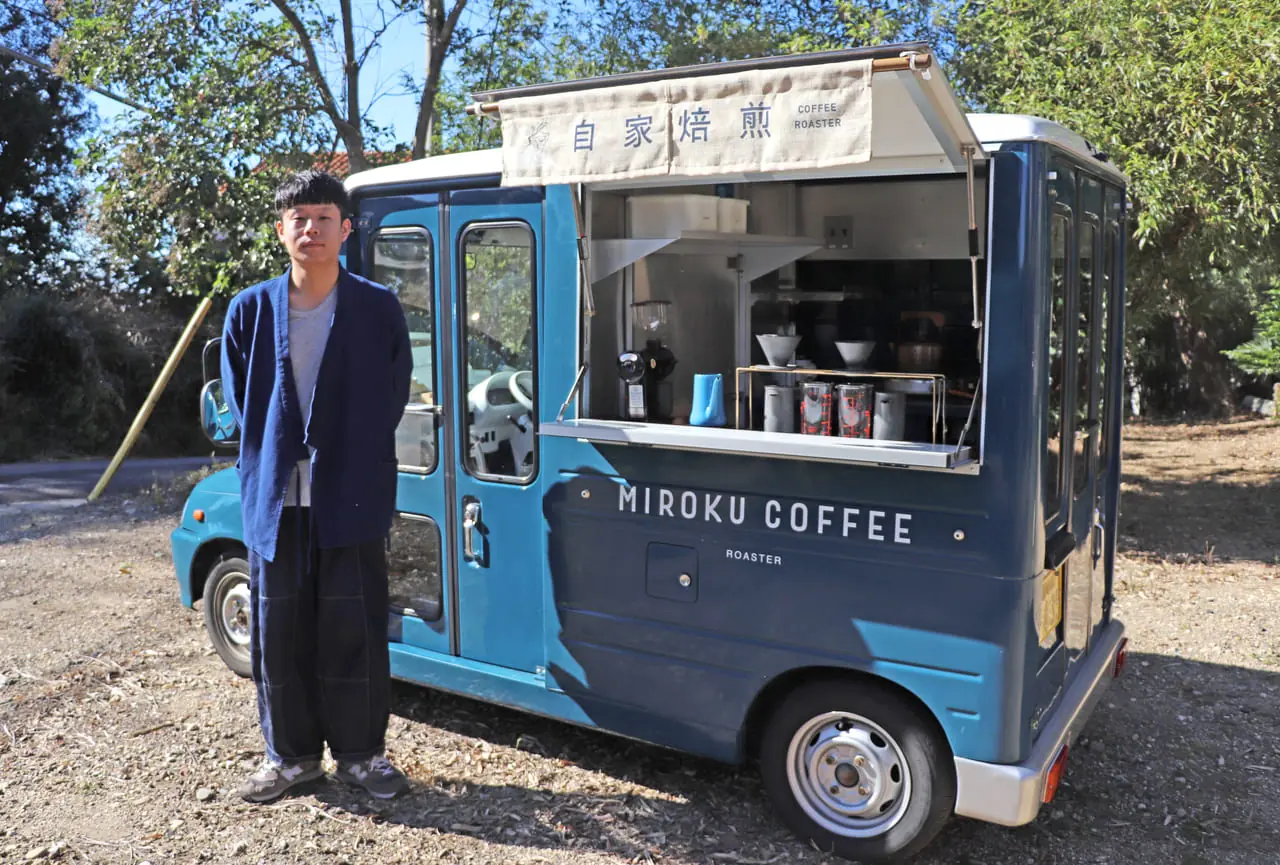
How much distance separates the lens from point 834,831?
146 inches

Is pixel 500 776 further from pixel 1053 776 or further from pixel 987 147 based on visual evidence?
pixel 987 147

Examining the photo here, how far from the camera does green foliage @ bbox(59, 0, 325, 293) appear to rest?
870 centimetres

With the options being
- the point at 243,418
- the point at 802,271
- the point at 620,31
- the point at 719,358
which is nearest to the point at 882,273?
the point at 802,271

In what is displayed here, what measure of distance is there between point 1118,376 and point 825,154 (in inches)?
89.5

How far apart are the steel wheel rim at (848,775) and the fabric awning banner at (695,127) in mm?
1832

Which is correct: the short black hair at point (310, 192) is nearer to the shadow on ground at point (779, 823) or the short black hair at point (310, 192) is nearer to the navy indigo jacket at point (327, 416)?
the navy indigo jacket at point (327, 416)

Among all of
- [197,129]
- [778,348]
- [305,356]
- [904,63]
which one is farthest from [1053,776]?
[197,129]

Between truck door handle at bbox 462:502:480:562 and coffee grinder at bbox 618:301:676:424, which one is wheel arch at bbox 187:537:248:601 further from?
coffee grinder at bbox 618:301:676:424

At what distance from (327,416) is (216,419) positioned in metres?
1.36

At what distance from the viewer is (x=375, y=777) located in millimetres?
4133

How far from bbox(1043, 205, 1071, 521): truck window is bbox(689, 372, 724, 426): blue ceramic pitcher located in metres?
1.11

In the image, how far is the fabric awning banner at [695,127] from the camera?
3059 millimetres

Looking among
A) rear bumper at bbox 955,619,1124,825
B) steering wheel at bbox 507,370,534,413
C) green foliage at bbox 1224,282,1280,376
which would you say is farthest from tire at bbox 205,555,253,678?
green foliage at bbox 1224,282,1280,376

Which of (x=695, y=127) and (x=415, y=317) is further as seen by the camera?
(x=415, y=317)
